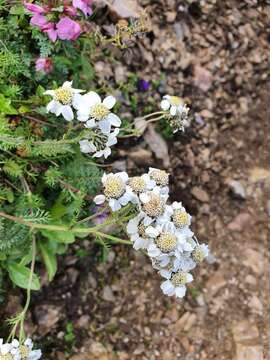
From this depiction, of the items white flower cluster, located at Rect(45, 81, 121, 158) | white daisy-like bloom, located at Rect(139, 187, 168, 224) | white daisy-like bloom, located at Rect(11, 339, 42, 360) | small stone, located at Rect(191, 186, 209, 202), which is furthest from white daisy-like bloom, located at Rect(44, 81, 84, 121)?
small stone, located at Rect(191, 186, 209, 202)

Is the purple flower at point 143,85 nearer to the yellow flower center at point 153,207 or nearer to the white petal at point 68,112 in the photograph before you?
the white petal at point 68,112

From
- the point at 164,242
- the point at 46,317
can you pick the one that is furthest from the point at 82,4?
the point at 46,317

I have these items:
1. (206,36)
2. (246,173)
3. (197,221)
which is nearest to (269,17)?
(206,36)

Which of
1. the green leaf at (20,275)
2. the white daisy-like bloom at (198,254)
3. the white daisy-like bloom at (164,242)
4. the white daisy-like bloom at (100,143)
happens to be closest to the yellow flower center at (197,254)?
the white daisy-like bloom at (198,254)

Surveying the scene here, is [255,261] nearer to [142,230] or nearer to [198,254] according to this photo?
[198,254]

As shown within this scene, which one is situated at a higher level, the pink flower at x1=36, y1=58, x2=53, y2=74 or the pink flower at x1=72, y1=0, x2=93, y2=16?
the pink flower at x1=72, y1=0, x2=93, y2=16

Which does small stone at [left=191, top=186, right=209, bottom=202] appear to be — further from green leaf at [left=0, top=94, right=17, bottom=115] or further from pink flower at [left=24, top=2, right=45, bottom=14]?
pink flower at [left=24, top=2, right=45, bottom=14]
